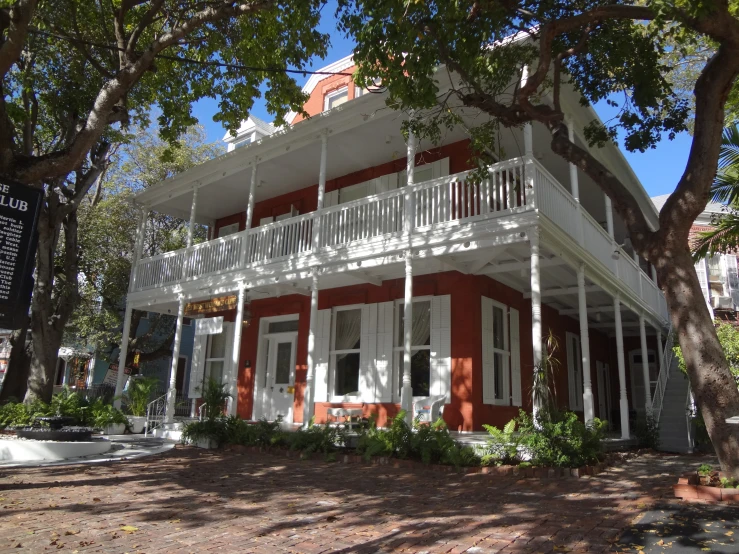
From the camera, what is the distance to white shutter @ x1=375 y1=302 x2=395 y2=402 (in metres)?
Answer: 12.1

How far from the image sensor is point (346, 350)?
13.1 m

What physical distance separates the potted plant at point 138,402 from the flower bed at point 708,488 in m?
11.9

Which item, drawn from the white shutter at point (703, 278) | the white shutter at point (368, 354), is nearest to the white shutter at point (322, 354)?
the white shutter at point (368, 354)

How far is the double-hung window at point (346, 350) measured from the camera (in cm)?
1293

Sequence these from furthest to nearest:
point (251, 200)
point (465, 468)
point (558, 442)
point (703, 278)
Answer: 1. point (703, 278)
2. point (251, 200)
3. point (465, 468)
4. point (558, 442)

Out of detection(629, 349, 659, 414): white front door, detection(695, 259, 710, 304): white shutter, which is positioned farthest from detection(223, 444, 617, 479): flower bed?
detection(695, 259, 710, 304): white shutter

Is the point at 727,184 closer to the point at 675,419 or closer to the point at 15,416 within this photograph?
the point at 675,419

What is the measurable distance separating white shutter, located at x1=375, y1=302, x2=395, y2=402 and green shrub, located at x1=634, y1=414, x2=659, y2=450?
531 centimetres

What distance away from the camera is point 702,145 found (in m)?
6.56

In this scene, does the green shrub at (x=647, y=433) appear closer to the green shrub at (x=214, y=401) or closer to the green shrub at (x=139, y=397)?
the green shrub at (x=214, y=401)

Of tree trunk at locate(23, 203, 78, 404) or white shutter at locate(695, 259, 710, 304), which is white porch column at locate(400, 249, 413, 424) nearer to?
tree trunk at locate(23, 203, 78, 404)

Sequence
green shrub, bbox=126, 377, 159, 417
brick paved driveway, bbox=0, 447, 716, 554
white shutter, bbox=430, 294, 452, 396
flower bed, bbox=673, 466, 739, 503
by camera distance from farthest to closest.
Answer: green shrub, bbox=126, 377, 159, 417 < white shutter, bbox=430, 294, 452, 396 < flower bed, bbox=673, 466, 739, 503 < brick paved driveway, bbox=0, 447, 716, 554

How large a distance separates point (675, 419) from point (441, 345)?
6121 millimetres

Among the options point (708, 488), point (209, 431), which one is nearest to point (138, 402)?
point (209, 431)
